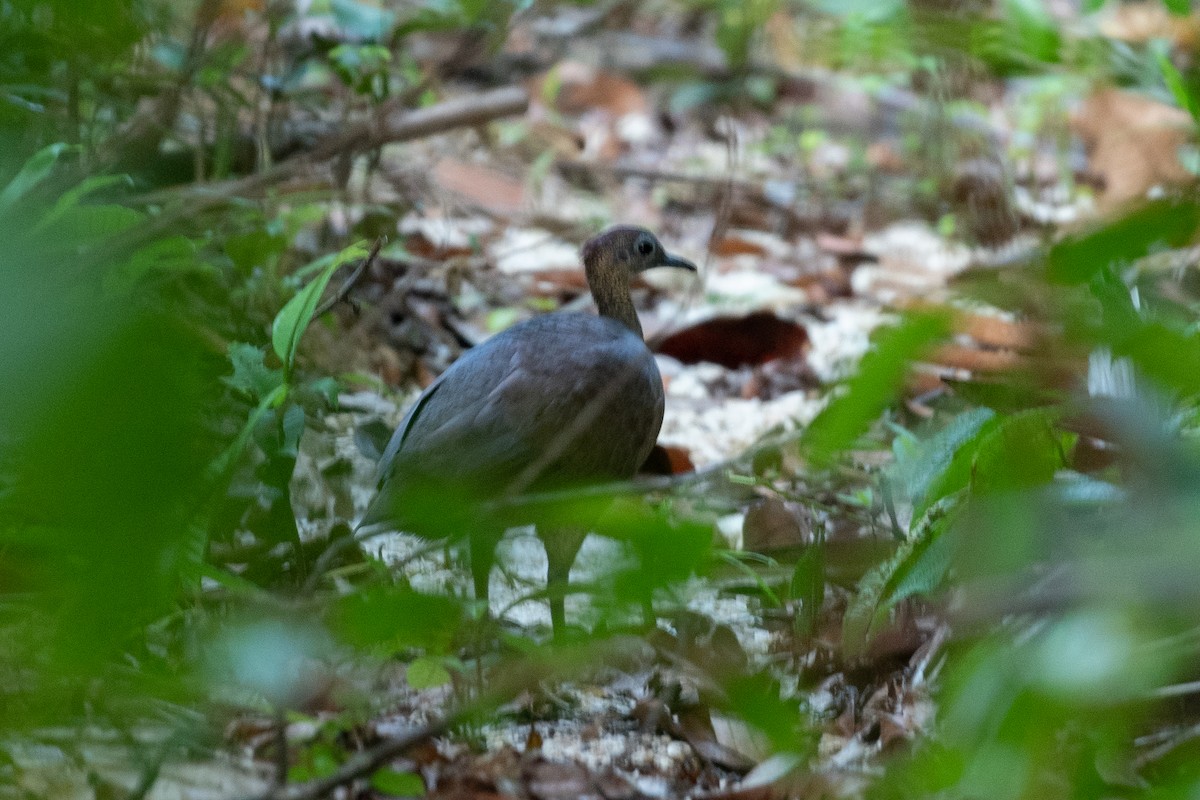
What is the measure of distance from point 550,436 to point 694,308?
2344 mm

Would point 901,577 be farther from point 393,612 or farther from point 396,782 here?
point 393,612

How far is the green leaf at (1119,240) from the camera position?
686 mm

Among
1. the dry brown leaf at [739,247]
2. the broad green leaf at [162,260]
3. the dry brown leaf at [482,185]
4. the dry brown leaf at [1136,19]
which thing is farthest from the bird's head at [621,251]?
the dry brown leaf at [1136,19]

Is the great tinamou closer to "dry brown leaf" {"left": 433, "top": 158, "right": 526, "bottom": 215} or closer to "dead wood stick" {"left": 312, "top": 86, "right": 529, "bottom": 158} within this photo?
"dead wood stick" {"left": 312, "top": 86, "right": 529, "bottom": 158}

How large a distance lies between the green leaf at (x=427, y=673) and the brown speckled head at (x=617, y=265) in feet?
4.92

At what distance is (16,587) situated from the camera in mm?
2064

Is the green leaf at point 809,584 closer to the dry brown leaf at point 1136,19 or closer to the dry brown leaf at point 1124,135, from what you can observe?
the dry brown leaf at point 1124,135

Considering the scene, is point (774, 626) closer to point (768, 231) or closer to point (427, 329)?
point (427, 329)

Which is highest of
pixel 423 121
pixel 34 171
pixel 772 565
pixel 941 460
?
pixel 34 171

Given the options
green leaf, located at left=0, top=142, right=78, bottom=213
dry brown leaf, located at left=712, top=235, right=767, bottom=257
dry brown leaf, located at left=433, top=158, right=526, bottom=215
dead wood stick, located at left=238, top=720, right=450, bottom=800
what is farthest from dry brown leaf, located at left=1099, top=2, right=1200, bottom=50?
dead wood stick, located at left=238, top=720, right=450, bottom=800

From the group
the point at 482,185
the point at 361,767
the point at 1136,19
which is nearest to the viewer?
the point at 361,767

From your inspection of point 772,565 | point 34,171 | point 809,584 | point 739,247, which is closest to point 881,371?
point 809,584

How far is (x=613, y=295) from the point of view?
344 centimetres

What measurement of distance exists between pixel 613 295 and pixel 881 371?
9.01ft
